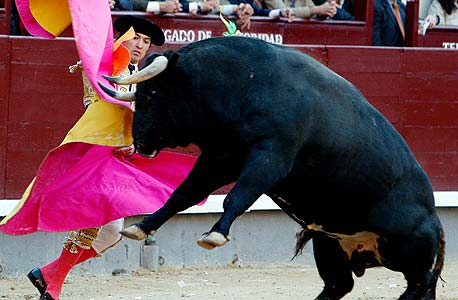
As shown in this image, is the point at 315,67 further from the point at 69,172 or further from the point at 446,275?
the point at 446,275

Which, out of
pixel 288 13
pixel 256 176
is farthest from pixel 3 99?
pixel 256 176

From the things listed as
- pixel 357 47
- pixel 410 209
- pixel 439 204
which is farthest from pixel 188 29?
pixel 410 209

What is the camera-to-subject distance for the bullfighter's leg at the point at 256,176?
521cm

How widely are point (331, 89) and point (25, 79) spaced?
291cm

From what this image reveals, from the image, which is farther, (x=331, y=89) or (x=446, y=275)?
(x=446, y=275)

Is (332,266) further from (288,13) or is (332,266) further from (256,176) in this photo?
(288,13)

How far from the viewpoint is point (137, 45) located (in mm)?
6684

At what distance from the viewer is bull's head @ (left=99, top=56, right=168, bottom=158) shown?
17.5 feet

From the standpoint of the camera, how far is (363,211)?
231 inches

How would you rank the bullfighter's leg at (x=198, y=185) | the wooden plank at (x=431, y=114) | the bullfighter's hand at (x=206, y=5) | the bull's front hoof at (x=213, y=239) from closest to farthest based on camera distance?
the bull's front hoof at (x=213, y=239) < the bullfighter's leg at (x=198, y=185) < the bullfighter's hand at (x=206, y=5) < the wooden plank at (x=431, y=114)

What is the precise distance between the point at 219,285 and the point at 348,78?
6.01 ft

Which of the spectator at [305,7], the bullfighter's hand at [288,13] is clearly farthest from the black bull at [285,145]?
the spectator at [305,7]

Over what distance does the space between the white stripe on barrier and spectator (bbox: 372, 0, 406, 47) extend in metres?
1.29

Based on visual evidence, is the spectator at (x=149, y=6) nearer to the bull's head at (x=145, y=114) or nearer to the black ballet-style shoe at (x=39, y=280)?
the black ballet-style shoe at (x=39, y=280)
